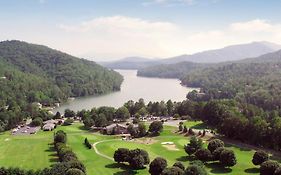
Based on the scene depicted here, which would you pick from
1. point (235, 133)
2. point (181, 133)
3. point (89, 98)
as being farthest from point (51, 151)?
point (89, 98)

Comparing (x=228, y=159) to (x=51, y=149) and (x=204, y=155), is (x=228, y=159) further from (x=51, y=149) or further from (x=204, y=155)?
(x=51, y=149)

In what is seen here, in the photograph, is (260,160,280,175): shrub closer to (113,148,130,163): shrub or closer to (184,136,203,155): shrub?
(184,136,203,155): shrub

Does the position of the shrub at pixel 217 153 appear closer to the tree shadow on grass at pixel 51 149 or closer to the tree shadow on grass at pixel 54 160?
the tree shadow on grass at pixel 54 160

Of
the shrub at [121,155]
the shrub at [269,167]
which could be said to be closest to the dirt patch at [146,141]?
the shrub at [121,155]

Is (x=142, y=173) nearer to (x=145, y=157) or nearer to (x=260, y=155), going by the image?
(x=145, y=157)

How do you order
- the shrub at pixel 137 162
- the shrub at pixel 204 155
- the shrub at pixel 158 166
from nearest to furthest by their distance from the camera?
the shrub at pixel 158 166, the shrub at pixel 137 162, the shrub at pixel 204 155

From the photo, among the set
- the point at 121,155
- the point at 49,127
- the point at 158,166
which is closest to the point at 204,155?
the point at 158,166

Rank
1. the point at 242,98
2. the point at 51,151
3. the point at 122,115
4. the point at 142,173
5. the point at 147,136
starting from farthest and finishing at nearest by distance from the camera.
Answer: the point at 242,98 < the point at 122,115 < the point at 147,136 < the point at 51,151 < the point at 142,173
